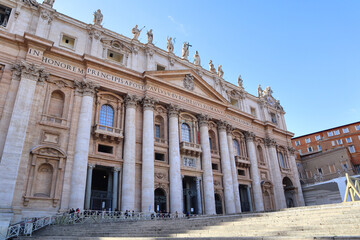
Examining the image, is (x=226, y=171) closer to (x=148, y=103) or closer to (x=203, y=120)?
(x=203, y=120)

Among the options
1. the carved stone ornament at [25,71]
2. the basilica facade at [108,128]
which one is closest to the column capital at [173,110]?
the basilica facade at [108,128]

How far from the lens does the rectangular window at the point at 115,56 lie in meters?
27.4

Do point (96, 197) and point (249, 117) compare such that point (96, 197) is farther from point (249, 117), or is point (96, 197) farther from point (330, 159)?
point (330, 159)

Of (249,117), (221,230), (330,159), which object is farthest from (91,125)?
(330,159)

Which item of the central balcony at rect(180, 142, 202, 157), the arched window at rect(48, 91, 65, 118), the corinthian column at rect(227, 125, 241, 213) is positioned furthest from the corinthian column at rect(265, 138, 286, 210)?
the arched window at rect(48, 91, 65, 118)

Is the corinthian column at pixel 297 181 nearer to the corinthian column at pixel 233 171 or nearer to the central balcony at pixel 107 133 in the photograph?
the corinthian column at pixel 233 171

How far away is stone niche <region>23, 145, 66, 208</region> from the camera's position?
18.5m

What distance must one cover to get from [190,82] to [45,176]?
1747 cm

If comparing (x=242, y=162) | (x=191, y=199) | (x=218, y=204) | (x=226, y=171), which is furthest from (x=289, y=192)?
(x=191, y=199)

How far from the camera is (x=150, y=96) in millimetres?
26344

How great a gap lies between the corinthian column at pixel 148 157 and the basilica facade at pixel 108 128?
0.09 meters

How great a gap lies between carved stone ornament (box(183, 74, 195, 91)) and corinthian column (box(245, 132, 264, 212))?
1009 cm

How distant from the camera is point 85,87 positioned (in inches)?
907

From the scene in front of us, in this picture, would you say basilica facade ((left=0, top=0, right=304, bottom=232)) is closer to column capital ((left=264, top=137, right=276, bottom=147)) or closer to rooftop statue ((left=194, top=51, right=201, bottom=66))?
rooftop statue ((left=194, top=51, right=201, bottom=66))
